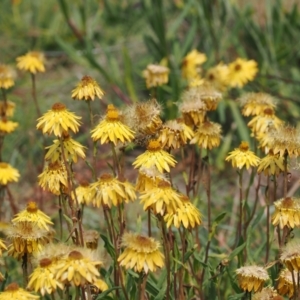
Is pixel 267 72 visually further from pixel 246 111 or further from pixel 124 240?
pixel 124 240

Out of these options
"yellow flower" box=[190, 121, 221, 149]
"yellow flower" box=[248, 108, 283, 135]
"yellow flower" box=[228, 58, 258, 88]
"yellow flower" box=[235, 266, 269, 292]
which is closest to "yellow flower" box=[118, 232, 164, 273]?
"yellow flower" box=[235, 266, 269, 292]

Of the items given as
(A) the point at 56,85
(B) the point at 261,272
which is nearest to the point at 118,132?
(B) the point at 261,272

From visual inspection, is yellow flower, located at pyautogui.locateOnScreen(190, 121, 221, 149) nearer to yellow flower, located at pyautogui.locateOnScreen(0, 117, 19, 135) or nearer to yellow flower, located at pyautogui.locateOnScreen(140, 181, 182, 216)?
yellow flower, located at pyautogui.locateOnScreen(140, 181, 182, 216)

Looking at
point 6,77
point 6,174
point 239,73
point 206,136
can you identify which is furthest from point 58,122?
point 239,73

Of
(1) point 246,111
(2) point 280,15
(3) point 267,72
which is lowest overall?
(1) point 246,111

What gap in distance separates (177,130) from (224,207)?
240 cm

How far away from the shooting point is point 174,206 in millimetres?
2293

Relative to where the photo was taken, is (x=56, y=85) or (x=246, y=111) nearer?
(x=246, y=111)

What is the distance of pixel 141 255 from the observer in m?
2.18

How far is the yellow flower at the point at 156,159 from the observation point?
2.49 m

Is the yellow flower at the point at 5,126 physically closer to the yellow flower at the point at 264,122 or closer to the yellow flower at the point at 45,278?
the yellow flower at the point at 264,122

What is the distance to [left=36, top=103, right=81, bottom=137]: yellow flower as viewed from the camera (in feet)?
8.23

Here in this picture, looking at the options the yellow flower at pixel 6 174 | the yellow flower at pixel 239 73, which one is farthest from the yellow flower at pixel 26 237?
the yellow flower at pixel 239 73

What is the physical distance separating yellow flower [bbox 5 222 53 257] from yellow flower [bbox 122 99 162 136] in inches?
19.0
